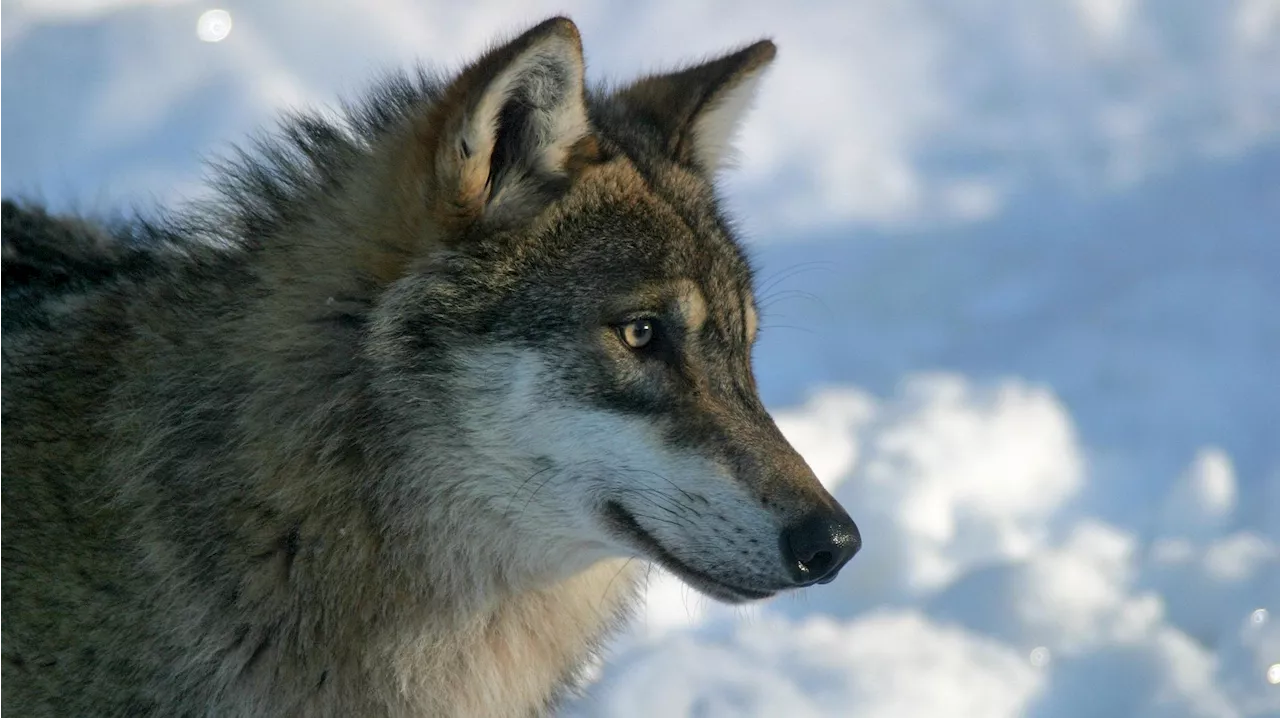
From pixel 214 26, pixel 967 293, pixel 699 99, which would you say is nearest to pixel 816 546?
pixel 699 99

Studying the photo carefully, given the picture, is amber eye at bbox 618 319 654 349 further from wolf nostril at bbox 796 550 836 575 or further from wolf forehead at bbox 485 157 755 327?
wolf nostril at bbox 796 550 836 575

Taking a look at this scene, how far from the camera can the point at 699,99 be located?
138 inches

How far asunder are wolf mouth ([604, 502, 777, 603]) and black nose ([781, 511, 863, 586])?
10 centimetres

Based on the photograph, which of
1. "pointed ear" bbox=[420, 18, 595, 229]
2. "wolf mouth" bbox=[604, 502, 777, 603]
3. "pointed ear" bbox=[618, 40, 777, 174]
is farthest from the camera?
"pointed ear" bbox=[618, 40, 777, 174]

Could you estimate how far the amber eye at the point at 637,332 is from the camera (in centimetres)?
285

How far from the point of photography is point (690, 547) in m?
2.74

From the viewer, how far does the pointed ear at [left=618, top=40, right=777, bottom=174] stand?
3506mm

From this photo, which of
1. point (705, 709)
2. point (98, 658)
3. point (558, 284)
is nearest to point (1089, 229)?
point (705, 709)

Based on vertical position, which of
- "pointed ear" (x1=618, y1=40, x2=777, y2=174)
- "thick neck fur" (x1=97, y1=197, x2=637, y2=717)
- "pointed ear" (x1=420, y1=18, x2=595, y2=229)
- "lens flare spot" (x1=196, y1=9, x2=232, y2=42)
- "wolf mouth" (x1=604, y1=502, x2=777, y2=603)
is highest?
"lens flare spot" (x1=196, y1=9, x2=232, y2=42)

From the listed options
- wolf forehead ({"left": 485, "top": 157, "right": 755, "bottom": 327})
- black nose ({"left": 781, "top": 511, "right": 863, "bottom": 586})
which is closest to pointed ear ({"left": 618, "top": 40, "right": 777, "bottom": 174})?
wolf forehead ({"left": 485, "top": 157, "right": 755, "bottom": 327})

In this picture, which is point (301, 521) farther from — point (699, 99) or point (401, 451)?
point (699, 99)

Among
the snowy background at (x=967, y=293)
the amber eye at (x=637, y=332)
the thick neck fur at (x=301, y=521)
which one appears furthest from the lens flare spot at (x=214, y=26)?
the amber eye at (x=637, y=332)

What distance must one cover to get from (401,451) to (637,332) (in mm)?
629

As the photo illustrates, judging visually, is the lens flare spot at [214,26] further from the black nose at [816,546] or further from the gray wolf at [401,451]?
the black nose at [816,546]
